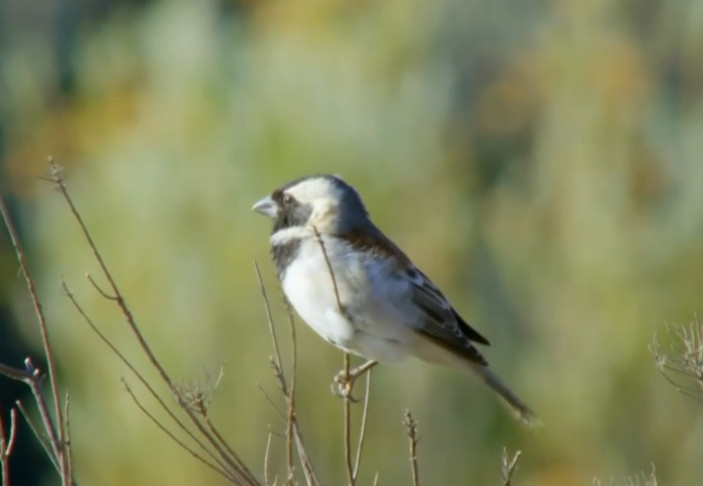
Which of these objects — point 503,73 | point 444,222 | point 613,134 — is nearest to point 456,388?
point 444,222

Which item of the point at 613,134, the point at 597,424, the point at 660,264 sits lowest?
the point at 597,424

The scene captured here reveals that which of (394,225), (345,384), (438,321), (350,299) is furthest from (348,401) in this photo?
(394,225)

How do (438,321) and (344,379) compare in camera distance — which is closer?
(344,379)

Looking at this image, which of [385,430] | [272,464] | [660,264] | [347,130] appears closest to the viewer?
[272,464]

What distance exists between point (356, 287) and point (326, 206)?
266 millimetres

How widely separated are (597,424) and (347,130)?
111 inches

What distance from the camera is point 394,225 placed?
39.7ft

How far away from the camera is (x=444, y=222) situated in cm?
1307

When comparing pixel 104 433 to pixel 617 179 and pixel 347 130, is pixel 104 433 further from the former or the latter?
pixel 617 179

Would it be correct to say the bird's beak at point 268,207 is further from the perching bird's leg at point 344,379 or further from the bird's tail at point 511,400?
the bird's tail at point 511,400

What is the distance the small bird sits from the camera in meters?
4.19

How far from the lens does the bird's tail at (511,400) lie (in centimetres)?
438

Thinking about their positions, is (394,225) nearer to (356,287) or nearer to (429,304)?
(429,304)

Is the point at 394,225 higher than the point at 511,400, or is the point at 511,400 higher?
the point at 511,400
